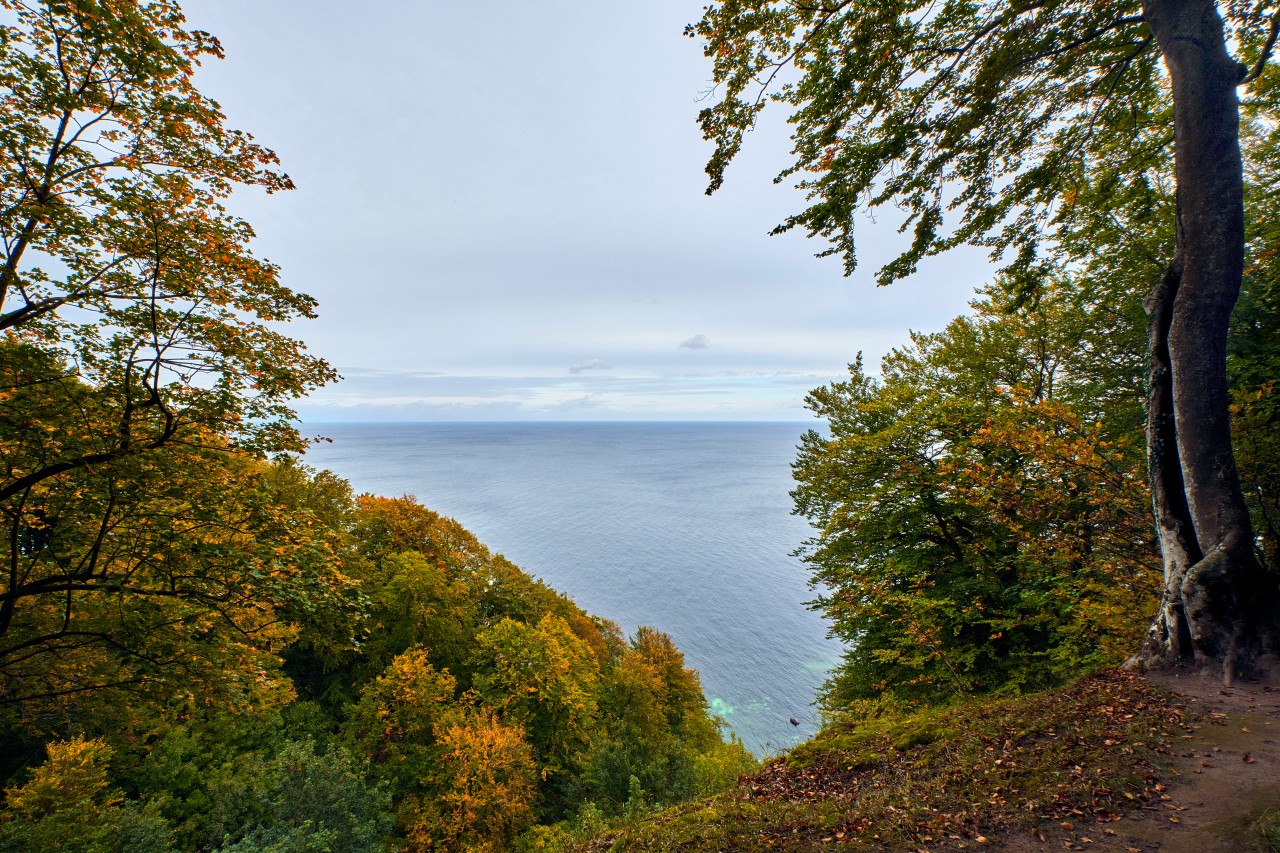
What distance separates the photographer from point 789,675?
34.8m

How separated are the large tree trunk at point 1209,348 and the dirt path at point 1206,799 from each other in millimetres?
958

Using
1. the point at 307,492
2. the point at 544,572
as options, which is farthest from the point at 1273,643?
the point at 544,572

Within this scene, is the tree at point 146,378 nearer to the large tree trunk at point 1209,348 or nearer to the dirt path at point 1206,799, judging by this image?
the dirt path at point 1206,799

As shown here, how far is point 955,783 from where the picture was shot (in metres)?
3.92

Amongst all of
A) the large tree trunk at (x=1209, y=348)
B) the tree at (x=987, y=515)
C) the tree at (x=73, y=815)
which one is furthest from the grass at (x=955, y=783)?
the tree at (x=73, y=815)

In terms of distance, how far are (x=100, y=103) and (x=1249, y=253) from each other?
1996cm

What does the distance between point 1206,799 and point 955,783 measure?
1583 millimetres

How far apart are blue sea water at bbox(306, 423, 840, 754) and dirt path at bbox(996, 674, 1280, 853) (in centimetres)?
2602

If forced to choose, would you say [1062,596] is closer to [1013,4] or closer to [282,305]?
[1013,4]

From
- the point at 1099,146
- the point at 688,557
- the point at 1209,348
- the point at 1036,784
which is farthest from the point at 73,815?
the point at 688,557

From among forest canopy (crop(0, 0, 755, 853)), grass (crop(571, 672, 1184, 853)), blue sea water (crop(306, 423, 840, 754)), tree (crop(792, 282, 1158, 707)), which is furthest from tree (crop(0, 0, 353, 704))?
blue sea water (crop(306, 423, 840, 754))

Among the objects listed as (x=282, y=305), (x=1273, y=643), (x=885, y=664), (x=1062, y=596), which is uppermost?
(x=282, y=305)

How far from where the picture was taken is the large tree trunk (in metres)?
4.80

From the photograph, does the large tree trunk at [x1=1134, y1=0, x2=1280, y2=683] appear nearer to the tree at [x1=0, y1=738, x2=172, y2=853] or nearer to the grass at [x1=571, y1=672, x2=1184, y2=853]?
the grass at [x1=571, y1=672, x2=1184, y2=853]
